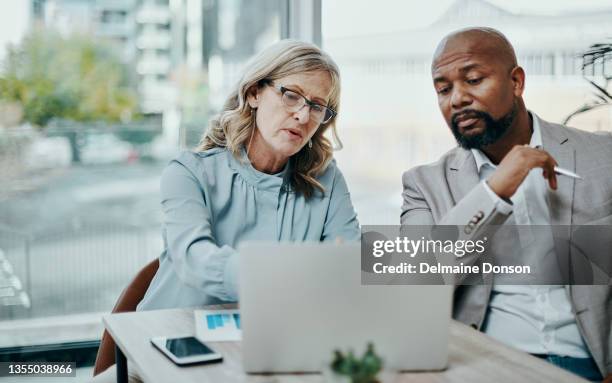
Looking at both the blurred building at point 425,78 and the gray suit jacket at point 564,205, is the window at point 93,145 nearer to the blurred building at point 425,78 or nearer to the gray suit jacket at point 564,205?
the blurred building at point 425,78

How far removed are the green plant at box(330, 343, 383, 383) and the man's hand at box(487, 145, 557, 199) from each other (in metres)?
0.97

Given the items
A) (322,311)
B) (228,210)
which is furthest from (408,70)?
(322,311)

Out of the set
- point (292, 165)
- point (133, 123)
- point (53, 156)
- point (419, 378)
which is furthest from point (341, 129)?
point (419, 378)

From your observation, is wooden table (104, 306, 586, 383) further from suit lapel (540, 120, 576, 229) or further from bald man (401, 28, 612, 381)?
suit lapel (540, 120, 576, 229)

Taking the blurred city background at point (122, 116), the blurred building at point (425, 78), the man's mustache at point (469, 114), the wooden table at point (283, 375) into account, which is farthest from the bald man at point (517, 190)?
the blurred city background at point (122, 116)

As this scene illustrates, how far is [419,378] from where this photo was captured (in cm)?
133

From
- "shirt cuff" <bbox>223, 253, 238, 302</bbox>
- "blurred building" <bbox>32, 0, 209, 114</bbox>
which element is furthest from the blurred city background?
"shirt cuff" <bbox>223, 253, 238, 302</bbox>

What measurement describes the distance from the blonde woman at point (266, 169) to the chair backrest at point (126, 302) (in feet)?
0.16

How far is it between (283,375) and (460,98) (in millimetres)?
991

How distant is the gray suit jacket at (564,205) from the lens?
73.2 inches

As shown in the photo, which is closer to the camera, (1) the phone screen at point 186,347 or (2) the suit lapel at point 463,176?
(1) the phone screen at point 186,347

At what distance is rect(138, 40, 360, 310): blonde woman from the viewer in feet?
6.70

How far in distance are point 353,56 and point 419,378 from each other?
5.60ft

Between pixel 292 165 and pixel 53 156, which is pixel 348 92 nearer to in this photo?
pixel 292 165
